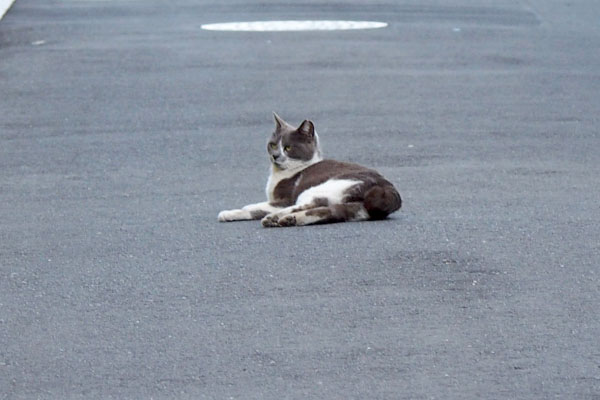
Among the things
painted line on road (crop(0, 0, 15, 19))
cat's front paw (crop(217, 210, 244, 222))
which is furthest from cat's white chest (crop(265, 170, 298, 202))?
painted line on road (crop(0, 0, 15, 19))

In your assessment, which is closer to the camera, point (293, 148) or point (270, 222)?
point (270, 222)

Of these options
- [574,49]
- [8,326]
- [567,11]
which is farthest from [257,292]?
[567,11]

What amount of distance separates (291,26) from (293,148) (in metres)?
11.3

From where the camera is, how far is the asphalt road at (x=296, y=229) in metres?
6.07

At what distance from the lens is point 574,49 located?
1798 cm

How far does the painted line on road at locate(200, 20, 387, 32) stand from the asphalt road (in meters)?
1.10

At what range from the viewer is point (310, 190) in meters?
8.89

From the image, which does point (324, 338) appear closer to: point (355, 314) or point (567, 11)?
point (355, 314)

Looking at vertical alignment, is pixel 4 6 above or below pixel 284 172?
below

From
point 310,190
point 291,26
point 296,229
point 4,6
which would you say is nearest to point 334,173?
point 310,190

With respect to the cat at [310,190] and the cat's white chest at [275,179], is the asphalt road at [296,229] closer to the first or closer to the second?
the cat at [310,190]

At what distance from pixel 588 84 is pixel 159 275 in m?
8.82

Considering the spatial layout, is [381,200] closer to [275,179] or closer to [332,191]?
[332,191]

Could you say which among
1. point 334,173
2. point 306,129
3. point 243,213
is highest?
point 306,129
